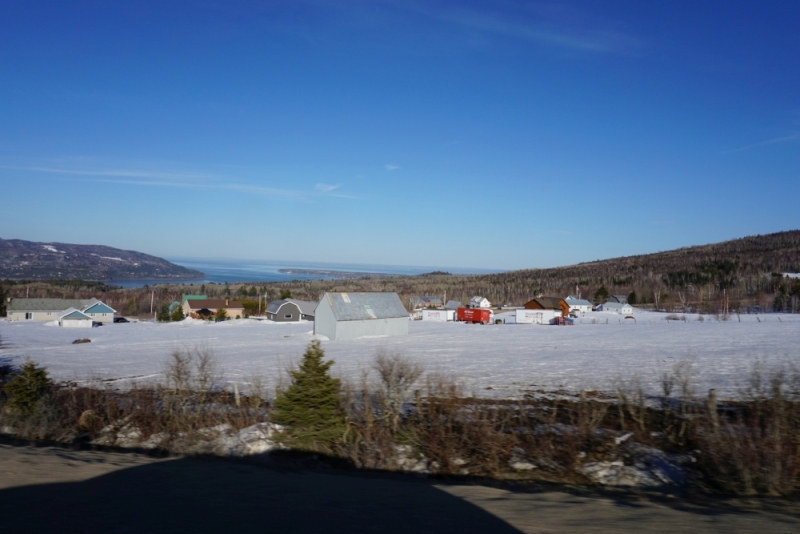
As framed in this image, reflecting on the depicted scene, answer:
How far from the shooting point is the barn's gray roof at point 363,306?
43303 millimetres

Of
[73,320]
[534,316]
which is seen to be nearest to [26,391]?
[73,320]

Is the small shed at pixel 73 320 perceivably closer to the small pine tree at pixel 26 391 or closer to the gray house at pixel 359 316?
the gray house at pixel 359 316

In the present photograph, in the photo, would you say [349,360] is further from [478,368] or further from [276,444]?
[276,444]

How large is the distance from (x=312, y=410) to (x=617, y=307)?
3396 inches

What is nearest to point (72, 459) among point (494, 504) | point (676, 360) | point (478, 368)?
point (494, 504)

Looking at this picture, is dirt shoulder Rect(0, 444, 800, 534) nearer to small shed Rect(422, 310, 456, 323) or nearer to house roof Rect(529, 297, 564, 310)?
small shed Rect(422, 310, 456, 323)

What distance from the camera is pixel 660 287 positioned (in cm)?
11769

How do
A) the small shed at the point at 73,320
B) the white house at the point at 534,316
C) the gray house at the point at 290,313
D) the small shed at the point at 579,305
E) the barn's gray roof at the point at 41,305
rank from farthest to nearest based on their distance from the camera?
the small shed at the point at 579,305
the barn's gray roof at the point at 41,305
the gray house at the point at 290,313
the white house at the point at 534,316
the small shed at the point at 73,320

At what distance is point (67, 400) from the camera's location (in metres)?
15.3

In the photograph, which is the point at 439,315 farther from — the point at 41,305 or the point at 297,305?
the point at 41,305

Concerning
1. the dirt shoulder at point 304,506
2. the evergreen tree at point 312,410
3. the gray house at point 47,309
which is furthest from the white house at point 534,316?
the dirt shoulder at point 304,506

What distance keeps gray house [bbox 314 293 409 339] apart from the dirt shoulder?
33.4 metres

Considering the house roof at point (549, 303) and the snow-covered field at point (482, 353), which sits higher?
the house roof at point (549, 303)

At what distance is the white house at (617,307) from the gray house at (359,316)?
4782 cm
